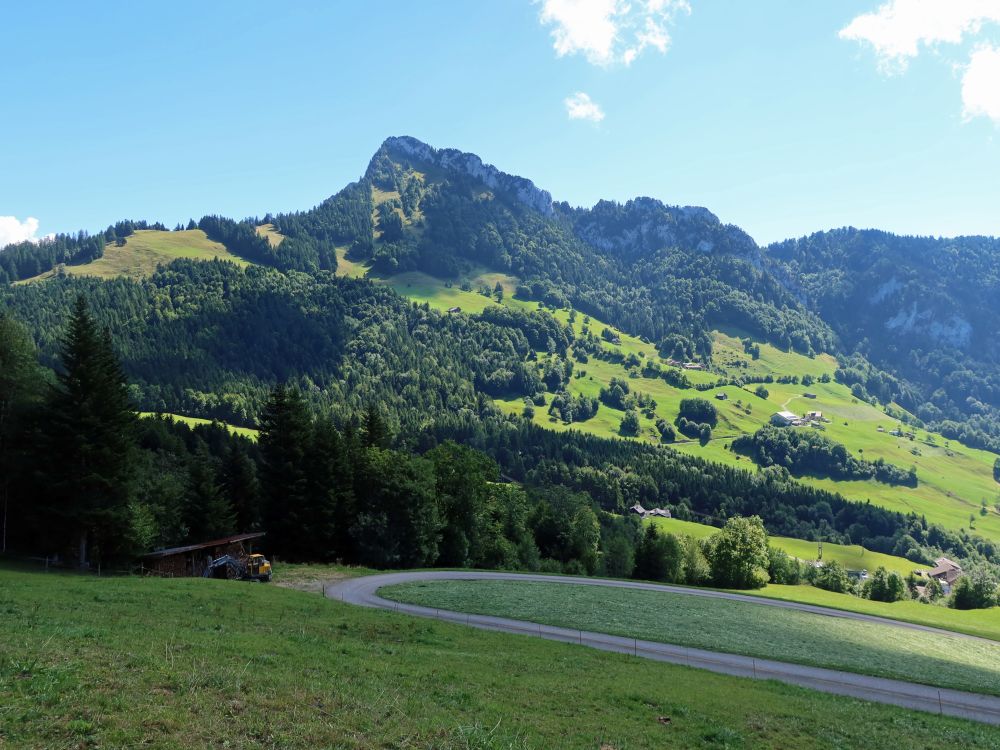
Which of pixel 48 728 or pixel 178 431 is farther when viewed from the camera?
pixel 178 431

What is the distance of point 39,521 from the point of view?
1751 inches

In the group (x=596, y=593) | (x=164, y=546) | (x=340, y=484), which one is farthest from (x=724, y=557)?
(x=164, y=546)

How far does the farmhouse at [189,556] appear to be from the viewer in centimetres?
5306

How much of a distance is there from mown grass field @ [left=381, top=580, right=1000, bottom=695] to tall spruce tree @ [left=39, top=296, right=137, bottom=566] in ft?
72.3

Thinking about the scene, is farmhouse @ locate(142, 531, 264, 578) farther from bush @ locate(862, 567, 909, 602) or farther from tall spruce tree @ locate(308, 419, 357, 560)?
bush @ locate(862, 567, 909, 602)

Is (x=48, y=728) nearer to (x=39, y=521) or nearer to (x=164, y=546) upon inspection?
(x=39, y=521)

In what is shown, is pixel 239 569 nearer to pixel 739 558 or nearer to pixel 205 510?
pixel 205 510

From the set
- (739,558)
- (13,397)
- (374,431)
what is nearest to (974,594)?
Result: (739,558)

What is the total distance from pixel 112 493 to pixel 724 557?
83.8 meters

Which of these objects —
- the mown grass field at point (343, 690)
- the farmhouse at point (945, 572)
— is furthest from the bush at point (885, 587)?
the mown grass field at point (343, 690)

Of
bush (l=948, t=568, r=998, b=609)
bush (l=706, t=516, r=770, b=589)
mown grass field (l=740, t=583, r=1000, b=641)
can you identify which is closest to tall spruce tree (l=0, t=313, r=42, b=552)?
mown grass field (l=740, t=583, r=1000, b=641)

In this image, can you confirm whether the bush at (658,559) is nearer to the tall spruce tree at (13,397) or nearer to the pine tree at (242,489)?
the pine tree at (242,489)

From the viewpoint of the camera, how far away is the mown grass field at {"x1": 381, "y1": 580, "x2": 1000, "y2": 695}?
128 feet

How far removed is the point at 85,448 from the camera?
43812mm
